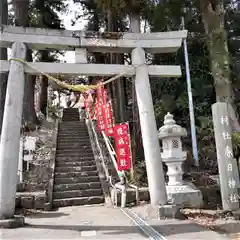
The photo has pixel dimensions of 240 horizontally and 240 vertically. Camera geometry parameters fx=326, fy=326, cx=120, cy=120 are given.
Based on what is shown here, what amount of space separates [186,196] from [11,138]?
472cm

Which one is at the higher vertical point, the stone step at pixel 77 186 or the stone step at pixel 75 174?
the stone step at pixel 75 174

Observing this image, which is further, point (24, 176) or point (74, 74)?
A: point (24, 176)

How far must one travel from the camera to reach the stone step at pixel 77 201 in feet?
31.1

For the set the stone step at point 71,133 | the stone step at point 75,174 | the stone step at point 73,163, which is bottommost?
the stone step at point 75,174

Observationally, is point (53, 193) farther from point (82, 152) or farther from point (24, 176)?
point (82, 152)

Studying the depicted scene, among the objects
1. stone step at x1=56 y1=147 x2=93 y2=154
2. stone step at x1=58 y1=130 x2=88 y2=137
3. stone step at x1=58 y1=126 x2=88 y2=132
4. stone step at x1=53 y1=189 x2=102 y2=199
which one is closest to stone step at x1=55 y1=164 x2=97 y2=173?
stone step at x1=53 y1=189 x2=102 y2=199

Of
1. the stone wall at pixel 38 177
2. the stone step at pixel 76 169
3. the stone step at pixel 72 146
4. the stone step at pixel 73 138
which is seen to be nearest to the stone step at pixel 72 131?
the stone wall at pixel 38 177

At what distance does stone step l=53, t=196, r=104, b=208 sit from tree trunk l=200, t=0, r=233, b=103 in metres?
5.09

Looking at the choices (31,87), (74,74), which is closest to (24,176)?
(74,74)

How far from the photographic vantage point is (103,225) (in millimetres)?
6512

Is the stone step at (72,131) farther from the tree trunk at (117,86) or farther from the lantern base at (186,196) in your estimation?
the lantern base at (186,196)

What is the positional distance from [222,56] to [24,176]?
26.1ft

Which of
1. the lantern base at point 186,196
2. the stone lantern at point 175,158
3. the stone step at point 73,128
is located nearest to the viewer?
the lantern base at point 186,196

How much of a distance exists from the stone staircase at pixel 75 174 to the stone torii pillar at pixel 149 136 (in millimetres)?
3115
